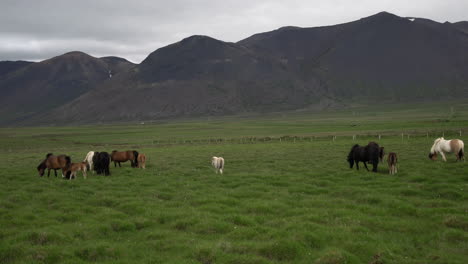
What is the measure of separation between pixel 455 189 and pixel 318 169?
27.6ft

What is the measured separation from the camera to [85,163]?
2184 centimetres

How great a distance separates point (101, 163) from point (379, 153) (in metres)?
16.1

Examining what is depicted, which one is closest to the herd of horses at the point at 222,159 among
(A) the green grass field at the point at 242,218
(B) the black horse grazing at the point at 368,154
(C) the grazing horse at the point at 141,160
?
(B) the black horse grazing at the point at 368,154

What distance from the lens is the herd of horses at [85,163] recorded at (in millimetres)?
21031

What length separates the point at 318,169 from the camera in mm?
22984

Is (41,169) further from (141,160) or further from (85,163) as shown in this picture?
(141,160)

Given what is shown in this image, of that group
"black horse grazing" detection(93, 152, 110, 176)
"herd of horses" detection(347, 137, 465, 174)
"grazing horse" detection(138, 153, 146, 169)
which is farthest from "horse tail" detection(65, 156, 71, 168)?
"herd of horses" detection(347, 137, 465, 174)

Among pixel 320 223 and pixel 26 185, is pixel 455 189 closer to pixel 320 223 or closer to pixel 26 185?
pixel 320 223

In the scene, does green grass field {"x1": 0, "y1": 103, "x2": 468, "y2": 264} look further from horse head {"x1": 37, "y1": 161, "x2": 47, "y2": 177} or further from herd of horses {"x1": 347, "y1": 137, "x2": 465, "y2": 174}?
horse head {"x1": 37, "y1": 161, "x2": 47, "y2": 177}

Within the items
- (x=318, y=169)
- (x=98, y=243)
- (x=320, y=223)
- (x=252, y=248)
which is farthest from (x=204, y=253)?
(x=318, y=169)

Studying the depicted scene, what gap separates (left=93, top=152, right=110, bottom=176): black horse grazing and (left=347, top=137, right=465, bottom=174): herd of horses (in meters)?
14.1

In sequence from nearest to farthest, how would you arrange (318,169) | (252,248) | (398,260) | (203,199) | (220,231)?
(398,260)
(252,248)
(220,231)
(203,199)
(318,169)

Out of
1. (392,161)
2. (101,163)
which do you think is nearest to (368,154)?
(392,161)

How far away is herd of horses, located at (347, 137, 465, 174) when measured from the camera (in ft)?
66.3
